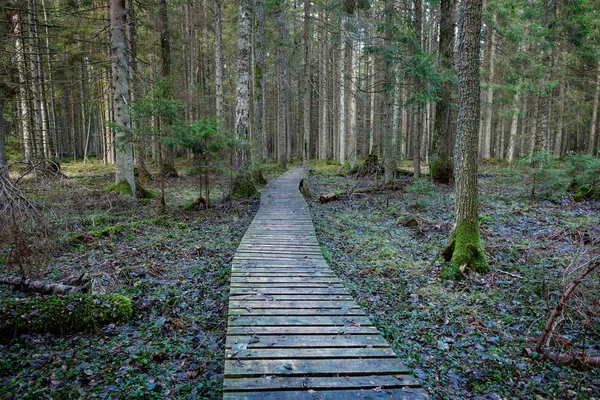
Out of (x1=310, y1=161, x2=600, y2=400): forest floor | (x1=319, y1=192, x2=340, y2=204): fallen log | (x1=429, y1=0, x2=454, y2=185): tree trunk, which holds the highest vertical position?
(x1=429, y1=0, x2=454, y2=185): tree trunk

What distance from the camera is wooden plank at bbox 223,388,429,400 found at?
2.84 meters

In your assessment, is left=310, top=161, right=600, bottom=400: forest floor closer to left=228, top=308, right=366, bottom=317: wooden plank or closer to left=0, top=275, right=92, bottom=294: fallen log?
left=228, top=308, right=366, bottom=317: wooden plank

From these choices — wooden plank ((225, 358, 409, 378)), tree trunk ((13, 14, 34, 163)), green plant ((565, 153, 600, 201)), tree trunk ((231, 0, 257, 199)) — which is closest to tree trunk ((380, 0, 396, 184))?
tree trunk ((231, 0, 257, 199))

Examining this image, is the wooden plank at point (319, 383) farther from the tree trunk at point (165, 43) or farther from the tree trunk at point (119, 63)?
the tree trunk at point (165, 43)

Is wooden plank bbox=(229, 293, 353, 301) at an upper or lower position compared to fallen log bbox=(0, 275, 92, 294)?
lower

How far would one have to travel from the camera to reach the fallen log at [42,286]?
4664mm

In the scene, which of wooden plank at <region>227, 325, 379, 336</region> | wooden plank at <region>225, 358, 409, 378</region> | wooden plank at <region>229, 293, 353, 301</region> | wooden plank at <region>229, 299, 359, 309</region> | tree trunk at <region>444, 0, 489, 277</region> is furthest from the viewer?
tree trunk at <region>444, 0, 489, 277</region>

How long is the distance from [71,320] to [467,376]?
4609 mm

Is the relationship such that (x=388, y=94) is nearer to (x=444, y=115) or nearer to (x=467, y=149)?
(x=444, y=115)

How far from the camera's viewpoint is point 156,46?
24031mm

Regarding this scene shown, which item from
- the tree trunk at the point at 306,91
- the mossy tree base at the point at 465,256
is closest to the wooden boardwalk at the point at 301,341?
the mossy tree base at the point at 465,256

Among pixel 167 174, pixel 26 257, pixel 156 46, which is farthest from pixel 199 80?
pixel 26 257

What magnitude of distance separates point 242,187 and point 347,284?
7.93m

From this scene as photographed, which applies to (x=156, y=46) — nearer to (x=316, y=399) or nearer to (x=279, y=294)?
(x=279, y=294)
